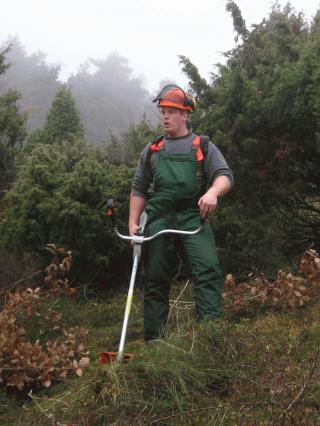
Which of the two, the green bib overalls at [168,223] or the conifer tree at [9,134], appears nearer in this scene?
the green bib overalls at [168,223]

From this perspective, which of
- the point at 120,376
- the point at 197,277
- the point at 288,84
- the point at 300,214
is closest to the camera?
the point at 120,376

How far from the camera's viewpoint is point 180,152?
13.9ft

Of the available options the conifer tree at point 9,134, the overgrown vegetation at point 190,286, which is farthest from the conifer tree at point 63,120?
the overgrown vegetation at point 190,286

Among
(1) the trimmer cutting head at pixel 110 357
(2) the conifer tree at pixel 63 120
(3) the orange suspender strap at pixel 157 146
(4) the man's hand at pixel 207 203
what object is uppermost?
(2) the conifer tree at pixel 63 120

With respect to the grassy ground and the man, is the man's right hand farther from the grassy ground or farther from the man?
the grassy ground

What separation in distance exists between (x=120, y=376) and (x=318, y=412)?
0.99 meters

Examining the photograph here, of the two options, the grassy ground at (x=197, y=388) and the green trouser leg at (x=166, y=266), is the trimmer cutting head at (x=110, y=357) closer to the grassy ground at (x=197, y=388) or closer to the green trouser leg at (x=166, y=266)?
the grassy ground at (x=197, y=388)

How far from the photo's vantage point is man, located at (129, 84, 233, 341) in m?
4.11

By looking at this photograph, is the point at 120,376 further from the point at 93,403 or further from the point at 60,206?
the point at 60,206

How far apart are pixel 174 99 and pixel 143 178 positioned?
65 cm

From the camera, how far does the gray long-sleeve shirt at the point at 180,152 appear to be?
4137 mm

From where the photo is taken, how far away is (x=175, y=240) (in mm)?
4242

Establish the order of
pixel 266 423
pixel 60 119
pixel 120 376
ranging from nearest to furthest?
pixel 266 423 → pixel 120 376 → pixel 60 119

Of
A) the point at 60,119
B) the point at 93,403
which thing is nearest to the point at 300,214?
the point at 93,403
